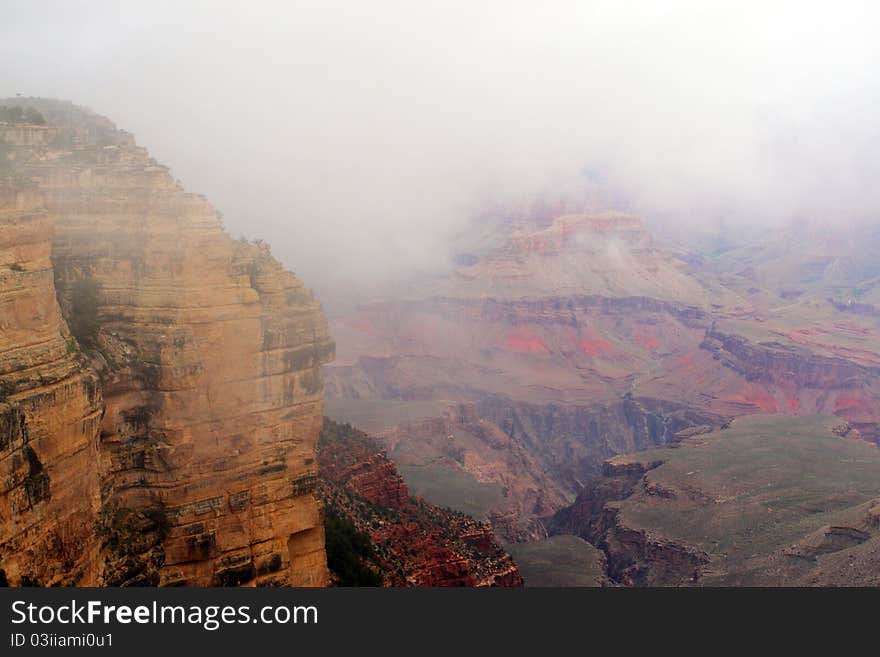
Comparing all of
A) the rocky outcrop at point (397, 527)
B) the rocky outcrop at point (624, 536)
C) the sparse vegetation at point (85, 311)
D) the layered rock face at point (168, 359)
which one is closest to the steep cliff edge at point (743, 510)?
the rocky outcrop at point (624, 536)

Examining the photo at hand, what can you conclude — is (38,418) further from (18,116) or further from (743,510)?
(743,510)

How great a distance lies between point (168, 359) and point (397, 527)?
85.7 ft

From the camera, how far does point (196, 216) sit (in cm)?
2388

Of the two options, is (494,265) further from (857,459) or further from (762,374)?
(857,459)

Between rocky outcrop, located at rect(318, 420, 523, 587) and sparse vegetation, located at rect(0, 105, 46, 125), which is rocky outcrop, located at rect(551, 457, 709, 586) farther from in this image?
sparse vegetation, located at rect(0, 105, 46, 125)

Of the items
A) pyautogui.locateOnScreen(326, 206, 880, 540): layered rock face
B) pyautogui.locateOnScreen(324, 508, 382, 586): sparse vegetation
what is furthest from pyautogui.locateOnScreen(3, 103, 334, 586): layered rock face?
pyautogui.locateOnScreen(326, 206, 880, 540): layered rock face

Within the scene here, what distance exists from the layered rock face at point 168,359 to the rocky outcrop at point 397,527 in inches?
540

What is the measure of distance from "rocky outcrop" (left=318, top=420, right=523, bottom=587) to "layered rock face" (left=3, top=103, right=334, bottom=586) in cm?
1373

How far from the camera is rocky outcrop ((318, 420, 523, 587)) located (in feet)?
143

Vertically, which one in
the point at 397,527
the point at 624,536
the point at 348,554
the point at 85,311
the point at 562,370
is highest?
the point at 85,311

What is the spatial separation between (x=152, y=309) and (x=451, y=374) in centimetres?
13915

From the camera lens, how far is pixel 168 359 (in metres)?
23.1

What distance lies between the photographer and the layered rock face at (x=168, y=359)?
899 inches

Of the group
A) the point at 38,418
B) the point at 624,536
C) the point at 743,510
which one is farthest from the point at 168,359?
the point at 743,510
